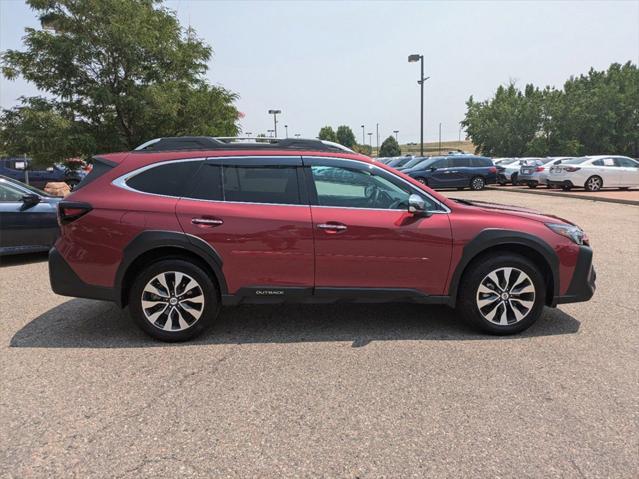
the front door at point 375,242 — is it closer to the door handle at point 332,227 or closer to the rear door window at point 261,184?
the door handle at point 332,227

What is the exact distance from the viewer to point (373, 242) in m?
4.13

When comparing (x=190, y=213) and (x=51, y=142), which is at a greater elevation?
(x=51, y=142)

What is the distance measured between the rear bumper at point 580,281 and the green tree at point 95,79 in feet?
40.0

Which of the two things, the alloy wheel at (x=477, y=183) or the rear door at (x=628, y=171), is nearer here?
the rear door at (x=628, y=171)

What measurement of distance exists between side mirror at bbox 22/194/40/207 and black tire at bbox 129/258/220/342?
14.4ft

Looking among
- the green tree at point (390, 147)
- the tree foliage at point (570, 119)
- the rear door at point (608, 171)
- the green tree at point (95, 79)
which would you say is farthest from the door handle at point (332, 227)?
the green tree at point (390, 147)

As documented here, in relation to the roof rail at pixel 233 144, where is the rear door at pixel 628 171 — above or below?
below

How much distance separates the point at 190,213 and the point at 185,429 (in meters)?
1.85

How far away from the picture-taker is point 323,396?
3.22 m

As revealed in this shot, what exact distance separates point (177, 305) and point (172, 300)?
2.4 inches

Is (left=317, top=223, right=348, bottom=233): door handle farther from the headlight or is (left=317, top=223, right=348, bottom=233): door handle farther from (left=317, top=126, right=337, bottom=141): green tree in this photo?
(left=317, top=126, right=337, bottom=141): green tree

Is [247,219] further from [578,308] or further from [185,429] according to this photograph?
[578,308]

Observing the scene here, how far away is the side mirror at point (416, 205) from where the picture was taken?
4125 millimetres

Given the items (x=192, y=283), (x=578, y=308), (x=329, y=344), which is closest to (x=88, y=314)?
(x=192, y=283)
